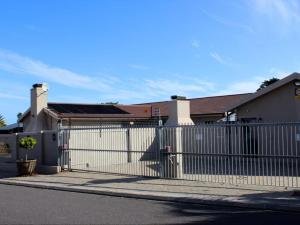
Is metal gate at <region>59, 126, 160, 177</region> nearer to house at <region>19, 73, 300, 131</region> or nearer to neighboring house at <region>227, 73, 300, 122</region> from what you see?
house at <region>19, 73, 300, 131</region>

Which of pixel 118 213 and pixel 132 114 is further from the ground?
pixel 132 114

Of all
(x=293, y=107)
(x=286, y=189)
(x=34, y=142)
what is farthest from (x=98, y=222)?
(x=293, y=107)

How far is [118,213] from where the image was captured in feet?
35.0

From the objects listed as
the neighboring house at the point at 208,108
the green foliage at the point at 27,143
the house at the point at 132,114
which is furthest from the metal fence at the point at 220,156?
the neighboring house at the point at 208,108

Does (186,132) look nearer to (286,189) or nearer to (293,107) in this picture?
(286,189)

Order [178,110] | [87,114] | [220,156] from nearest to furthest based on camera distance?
[220,156], [178,110], [87,114]

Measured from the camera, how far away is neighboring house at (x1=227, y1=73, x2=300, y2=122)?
2281 cm

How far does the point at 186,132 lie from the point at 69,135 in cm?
640

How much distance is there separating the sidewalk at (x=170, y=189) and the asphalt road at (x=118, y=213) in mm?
377

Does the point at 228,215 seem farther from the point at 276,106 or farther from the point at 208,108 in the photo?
the point at 208,108

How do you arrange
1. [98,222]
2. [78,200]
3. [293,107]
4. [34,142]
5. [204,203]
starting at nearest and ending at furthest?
[98,222], [204,203], [78,200], [34,142], [293,107]

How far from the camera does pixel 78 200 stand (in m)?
12.9

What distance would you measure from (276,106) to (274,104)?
6.4 inches

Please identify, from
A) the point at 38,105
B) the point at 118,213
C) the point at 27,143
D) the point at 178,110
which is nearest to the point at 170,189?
the point at 118,213
